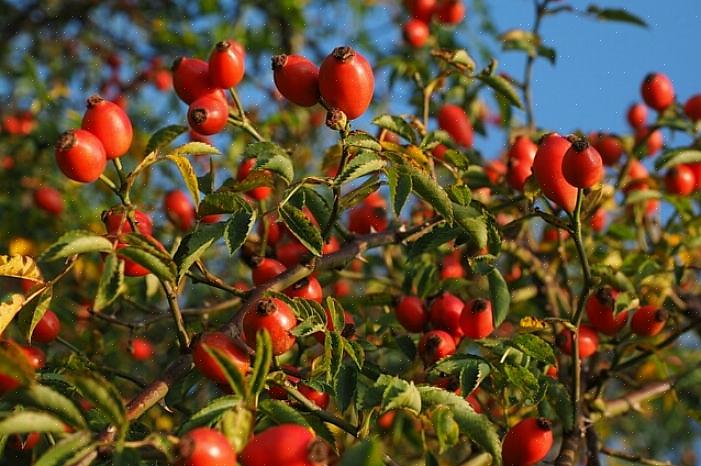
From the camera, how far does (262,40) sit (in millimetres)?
5457

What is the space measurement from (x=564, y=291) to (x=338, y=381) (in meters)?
1.94

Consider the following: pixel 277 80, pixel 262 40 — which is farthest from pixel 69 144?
pixel 262 40

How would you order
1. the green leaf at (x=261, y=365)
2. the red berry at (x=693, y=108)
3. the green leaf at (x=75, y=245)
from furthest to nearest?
the red berry at (x=693, y=108) < the green leaf at (x=75, y=245) < the green leaf at (x=261, y=365)

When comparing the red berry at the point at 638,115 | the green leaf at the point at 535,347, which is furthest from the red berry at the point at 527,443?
the red berry at the point at 638,115

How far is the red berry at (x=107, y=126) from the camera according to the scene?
1.95 metres

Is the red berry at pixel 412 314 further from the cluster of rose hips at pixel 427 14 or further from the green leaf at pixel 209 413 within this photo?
the cluster of rose hips at pixel 427 14

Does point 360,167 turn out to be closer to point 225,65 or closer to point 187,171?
point 187,171

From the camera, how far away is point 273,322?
1671 mm

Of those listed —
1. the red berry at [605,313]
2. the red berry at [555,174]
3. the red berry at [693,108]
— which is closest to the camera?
the red berry at [555,174]

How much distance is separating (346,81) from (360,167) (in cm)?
25

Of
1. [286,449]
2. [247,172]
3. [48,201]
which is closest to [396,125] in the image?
[247,172]

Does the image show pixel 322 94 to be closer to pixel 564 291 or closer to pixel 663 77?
pixel 564 291

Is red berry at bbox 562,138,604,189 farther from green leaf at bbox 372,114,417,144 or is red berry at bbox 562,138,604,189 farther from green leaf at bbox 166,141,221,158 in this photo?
green leaf at bbox 166,141,221,158

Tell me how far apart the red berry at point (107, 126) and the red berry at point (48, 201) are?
8.89 feet
